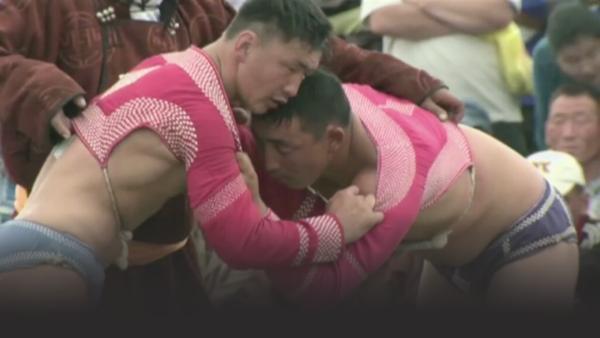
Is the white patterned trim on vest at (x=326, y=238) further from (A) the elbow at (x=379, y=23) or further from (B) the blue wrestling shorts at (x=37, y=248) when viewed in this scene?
(A) the elbow at (x=379, y=23)

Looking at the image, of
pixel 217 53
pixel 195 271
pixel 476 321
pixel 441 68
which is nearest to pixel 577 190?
pixel 441 68

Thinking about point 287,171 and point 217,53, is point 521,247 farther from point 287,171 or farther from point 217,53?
point 217,53

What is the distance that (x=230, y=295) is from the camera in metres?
4.08

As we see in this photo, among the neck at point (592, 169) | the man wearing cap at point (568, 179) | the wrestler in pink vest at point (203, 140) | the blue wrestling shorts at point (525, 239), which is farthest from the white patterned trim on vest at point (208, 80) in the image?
the neck at point (592, 169)

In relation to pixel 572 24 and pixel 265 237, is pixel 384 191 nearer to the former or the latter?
pixel 265 237

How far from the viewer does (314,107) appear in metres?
3.22

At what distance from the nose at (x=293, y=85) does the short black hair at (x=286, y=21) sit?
69 mm

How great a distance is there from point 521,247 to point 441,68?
1.39 meters

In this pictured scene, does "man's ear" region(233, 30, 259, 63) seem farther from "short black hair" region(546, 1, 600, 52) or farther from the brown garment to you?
"short black hair" region(546, 1, 600, 52)

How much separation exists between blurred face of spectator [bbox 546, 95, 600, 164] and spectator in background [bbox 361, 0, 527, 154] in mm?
238

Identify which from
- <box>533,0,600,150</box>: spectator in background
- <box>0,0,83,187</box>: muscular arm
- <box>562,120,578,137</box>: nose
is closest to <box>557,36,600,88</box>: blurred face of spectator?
<box>533,0,600,150</box>: spectator in background

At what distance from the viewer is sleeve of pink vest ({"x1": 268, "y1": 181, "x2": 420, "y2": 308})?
3.23 metres

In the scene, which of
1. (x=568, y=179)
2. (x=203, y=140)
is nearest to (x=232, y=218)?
(x=203, y=140)

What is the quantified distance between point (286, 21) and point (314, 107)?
0.70 ft
